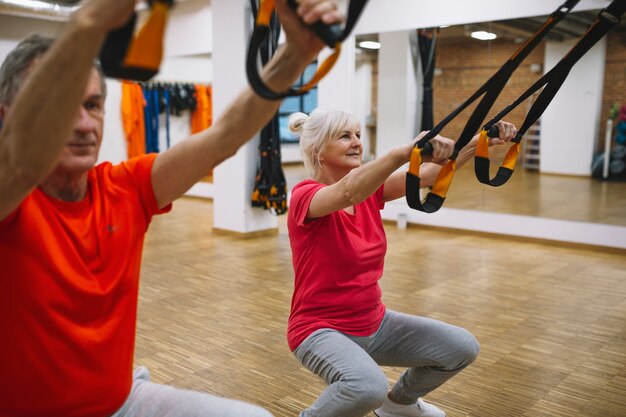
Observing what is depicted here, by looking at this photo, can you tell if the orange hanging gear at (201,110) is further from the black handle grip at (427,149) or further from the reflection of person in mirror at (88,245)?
the reflection of person in mirror at (88,245)

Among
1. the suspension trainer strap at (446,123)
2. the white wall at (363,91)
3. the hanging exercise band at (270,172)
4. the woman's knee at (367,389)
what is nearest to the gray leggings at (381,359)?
the woman's knee at (367,389)

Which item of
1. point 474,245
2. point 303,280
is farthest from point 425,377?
point 474,245

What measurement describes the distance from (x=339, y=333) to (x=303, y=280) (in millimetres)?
221

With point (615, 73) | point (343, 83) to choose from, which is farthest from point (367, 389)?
point (343, 83)

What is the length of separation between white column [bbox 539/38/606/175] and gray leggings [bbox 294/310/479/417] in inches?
186

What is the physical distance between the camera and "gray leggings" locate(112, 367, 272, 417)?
1.13 m

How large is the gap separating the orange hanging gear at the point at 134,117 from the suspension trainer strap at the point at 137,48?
29.1 ft

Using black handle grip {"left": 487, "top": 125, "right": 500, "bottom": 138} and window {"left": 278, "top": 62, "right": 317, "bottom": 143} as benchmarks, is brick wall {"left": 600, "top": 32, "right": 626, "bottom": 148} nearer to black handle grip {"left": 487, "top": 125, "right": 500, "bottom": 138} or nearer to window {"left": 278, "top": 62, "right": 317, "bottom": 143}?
window {"left": 278, "top": 62, "right": 317, "bottom": 143}

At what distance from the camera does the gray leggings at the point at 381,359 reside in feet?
5.87

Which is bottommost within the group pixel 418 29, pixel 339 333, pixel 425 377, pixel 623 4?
pixel 425 377

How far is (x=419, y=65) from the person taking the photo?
270 inches

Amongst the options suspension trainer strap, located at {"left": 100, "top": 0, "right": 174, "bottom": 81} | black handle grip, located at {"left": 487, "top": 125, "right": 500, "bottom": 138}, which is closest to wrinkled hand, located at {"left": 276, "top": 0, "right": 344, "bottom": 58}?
suspension trainer strap, located at {"left": 100, "top": 0, "right": 174, "bottom": 81}

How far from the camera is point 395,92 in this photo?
7035 mm

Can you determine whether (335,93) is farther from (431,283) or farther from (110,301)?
(110,301)
